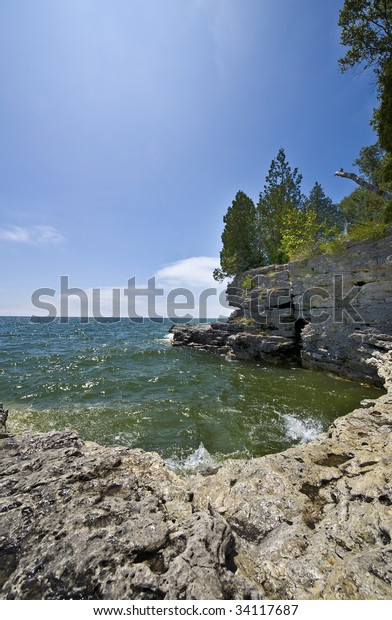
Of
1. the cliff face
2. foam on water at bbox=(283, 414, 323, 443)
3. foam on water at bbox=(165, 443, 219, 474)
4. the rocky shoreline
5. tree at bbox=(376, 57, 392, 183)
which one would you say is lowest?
foam on water at bbox=(165, 443, 219, 474)

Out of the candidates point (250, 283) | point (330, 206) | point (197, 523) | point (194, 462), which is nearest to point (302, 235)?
point (250, 283)

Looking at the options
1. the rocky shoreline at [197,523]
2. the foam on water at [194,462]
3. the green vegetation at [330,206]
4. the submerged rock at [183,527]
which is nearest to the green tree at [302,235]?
the green vegetation at [330,206]

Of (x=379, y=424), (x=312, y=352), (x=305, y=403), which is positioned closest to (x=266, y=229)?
(x=312, y=352)

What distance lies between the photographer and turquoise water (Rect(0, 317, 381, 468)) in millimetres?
8422

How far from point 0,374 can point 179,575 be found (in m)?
19.0

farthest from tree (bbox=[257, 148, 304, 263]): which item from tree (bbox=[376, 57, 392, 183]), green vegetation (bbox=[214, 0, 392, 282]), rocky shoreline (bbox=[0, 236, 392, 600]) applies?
rocky shoreline (bbox=[0, 236, 392, 600])

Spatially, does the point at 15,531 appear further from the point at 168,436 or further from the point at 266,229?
the point at 266,229

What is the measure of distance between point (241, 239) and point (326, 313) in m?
24.4

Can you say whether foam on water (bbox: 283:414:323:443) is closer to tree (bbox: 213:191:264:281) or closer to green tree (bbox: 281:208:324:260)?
green tree (bbox: 281:208:324:260)

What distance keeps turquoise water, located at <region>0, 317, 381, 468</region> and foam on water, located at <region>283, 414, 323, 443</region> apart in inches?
1.4

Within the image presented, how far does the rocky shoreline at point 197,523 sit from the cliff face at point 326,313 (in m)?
9.25

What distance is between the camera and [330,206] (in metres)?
49.2

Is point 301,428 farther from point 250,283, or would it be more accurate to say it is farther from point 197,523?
point 250,283

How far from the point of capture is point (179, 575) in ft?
7.54
